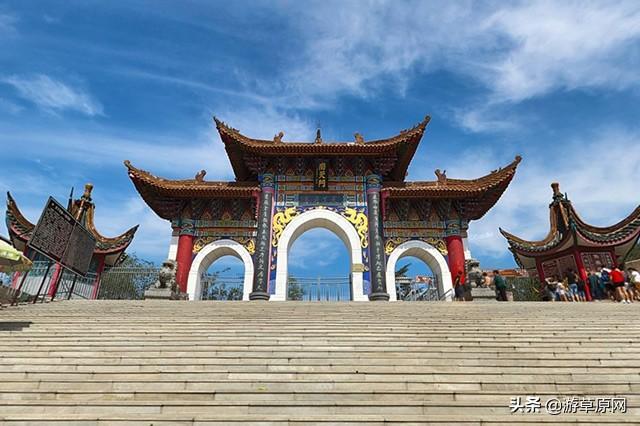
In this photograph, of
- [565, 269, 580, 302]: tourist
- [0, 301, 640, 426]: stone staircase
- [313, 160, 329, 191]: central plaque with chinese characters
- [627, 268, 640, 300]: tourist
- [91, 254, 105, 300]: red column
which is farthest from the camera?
[313, 160, 329, 191]: central plaque with chinese characters

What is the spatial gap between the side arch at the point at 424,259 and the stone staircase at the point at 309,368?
22.2 feet

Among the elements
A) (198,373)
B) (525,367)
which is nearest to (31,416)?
(198,373)

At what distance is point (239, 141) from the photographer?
1484cm

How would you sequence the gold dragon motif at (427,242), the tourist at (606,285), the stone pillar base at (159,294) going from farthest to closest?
1. the gold dragon motif at (427,242)
2. the tourist at (606,285)
3. the stone pillar base at (159,294)

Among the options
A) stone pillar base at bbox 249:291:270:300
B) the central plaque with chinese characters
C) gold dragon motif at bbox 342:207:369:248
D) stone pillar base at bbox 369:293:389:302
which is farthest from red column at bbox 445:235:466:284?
stone pillar base at bbox 249:291:270:300

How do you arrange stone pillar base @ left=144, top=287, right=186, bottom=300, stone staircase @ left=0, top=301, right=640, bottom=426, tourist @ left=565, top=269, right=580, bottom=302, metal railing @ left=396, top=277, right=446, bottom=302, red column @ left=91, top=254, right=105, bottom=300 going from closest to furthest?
stone staircase @ left=0, top=301, right=640, bottom=426 → stone pillar base @ left=144, top=287, right=186, bottom=300 → tourist @ left=565, top=269, right=580, bottom=302 → metal railing @ left=396, top=277, right=446, bottom=302 → red column @ left=91, top=254, right=105, bottom=300

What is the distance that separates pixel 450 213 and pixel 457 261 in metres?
2.11

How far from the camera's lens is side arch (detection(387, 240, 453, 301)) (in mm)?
13923

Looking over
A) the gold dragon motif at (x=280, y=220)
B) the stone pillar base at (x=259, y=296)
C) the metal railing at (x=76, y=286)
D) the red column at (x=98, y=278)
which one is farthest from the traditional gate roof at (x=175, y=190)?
the stone pillar base at (x=259, y=296)

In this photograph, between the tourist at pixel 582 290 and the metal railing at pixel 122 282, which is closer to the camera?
the tourist at pixel 582 290

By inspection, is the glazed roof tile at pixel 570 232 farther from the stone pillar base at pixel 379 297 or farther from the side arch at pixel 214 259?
the side arch at pixel 214 259

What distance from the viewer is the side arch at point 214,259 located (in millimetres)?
13812

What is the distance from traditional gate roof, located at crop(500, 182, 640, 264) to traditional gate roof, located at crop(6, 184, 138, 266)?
680 inches

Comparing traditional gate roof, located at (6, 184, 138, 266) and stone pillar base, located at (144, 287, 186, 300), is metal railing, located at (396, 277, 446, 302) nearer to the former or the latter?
stone pillar base, located at (144, 287, 186, 300)
